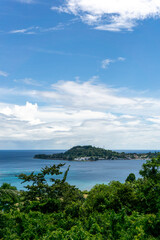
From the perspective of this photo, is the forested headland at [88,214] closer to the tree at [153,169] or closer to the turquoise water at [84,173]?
the tree at [153,169]

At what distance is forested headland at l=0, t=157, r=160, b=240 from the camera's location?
12193mm

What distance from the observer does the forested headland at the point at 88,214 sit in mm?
Result: 12193

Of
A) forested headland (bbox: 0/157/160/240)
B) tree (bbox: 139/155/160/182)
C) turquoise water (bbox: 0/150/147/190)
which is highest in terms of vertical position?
tree (bbox: 139/155/160/182)

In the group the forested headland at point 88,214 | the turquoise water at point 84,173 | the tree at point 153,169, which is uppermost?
the tree at point 153,169

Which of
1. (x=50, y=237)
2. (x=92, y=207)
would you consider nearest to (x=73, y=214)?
(x=92, y=207)

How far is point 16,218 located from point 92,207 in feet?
23.8

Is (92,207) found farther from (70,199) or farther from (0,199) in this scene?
(0,199)

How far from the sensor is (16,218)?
15.6 meters

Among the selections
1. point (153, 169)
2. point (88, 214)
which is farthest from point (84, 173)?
point (88, 214)

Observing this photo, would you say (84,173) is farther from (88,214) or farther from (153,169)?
(88,214)

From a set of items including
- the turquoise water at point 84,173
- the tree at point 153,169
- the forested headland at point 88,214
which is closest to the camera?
the forested headland at point 88,214

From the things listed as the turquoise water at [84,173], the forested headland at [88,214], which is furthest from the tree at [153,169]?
the turquoise water at [84,173]

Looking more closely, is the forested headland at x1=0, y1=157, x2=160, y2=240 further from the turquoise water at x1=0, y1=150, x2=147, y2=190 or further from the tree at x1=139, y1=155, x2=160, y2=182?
the turquoise water at x1=0, y1=150, x2=147, y2=190

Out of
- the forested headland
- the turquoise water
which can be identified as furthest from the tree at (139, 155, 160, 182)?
the turquoise water
